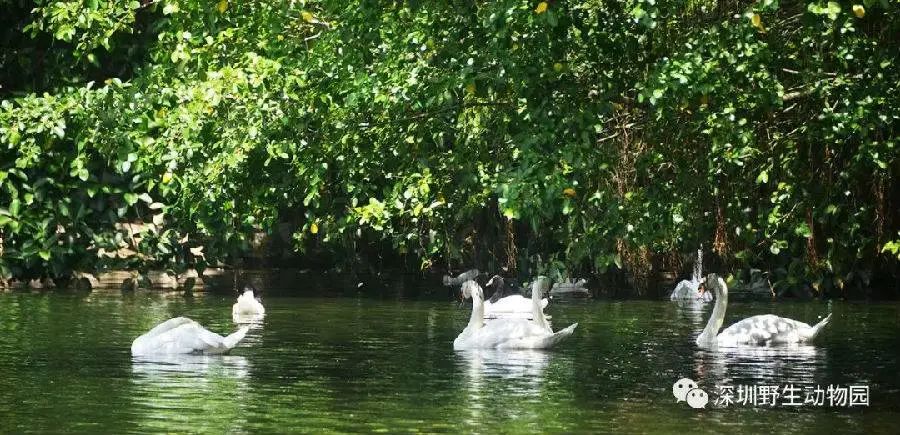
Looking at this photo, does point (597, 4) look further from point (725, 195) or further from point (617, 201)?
point (725, 195)

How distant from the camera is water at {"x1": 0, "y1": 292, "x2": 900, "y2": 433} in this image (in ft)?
43.0

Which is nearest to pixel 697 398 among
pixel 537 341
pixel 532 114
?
pixel 532 114

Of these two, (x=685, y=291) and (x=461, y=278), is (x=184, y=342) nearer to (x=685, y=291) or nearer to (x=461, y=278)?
(x=685, y=291)

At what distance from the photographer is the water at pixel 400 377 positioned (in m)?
13.1

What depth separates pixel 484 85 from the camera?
16625 millimetres

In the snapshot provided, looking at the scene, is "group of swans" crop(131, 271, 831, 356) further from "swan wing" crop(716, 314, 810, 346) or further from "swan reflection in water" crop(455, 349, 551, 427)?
"swan reflection in water" crop(455, 349, 551, 427)

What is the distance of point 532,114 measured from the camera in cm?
1588

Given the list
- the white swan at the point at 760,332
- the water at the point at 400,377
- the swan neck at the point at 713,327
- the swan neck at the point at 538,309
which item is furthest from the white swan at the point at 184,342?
the white swan at the point at 760,332

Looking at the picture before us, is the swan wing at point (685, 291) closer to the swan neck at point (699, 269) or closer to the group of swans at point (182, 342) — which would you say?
the swan neck at point (699, 269)

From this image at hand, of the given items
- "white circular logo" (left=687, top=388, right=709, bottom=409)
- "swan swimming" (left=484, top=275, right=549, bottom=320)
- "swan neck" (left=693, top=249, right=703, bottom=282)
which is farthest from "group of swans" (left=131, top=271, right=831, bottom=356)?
"swan neck" (left=693, top=249, right=703, bottom=282)

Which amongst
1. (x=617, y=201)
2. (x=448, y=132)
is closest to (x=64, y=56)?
(x=448, y=132)

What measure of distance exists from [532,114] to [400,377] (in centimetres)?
276

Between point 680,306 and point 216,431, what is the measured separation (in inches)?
721

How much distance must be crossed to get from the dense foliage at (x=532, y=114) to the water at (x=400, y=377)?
134cm
